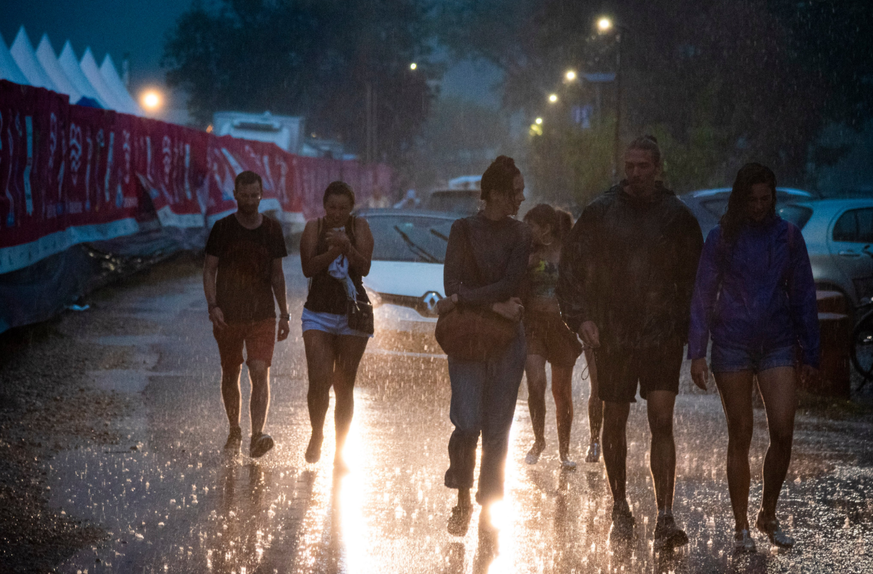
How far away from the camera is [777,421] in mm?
5102

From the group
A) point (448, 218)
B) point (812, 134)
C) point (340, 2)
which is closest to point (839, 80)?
point (812, 134)

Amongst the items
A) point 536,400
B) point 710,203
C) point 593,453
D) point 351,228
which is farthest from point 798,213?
Answer: point 351,228

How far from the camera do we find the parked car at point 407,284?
390 inches

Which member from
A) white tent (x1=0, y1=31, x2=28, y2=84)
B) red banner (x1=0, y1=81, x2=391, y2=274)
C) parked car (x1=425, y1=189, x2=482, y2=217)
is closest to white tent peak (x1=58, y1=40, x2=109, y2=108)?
red banner (x1=0, y1=81, x2=391, y2=274)

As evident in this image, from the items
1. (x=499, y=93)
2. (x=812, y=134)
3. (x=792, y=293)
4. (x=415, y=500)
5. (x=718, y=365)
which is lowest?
(x=415, y=500)

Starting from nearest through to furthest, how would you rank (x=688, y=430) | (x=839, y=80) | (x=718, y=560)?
(x=718, y=560), (x=688, y=430), (x=839, y=80)

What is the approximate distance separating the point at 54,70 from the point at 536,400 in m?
17.5

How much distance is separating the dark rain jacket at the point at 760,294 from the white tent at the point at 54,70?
17.9 meters

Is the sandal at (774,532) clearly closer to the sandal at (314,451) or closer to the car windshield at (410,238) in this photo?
the sandal at (314,451)

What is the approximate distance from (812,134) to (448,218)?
86.9 ft

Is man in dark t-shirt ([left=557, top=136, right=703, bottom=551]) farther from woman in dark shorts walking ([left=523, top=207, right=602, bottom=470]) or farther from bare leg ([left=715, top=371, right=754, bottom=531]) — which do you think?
woman in dark shorts walking ([left=523, top=207, right=602, bottom=470])

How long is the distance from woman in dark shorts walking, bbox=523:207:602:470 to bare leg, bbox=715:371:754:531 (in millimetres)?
1709

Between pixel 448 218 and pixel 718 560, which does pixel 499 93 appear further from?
pixel 718 560

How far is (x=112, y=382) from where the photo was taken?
9.23m
